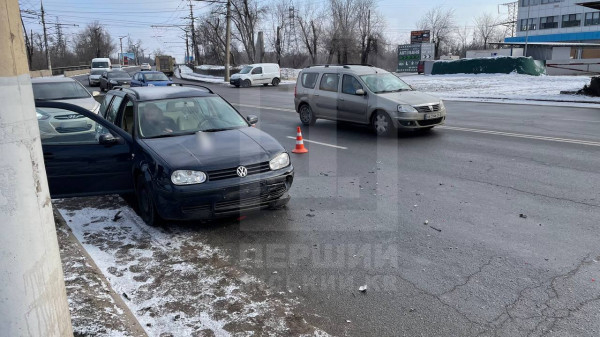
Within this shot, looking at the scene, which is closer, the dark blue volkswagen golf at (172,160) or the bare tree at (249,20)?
the dark blue volkswagen golf at (172,160)

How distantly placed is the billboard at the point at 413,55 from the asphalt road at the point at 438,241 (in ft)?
159

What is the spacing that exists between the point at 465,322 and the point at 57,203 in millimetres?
5595

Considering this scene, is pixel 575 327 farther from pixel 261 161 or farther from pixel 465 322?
pixel 261 161

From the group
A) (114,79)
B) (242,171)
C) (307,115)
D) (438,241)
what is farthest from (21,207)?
(114,79)

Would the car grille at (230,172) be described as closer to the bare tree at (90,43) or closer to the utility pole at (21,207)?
the utility pole at (21,207)

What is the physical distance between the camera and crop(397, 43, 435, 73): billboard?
5547 centimetres

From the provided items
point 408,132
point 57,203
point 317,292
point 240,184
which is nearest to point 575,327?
point 317,292

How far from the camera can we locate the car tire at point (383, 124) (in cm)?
1129

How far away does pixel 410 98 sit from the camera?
11484 millimetres

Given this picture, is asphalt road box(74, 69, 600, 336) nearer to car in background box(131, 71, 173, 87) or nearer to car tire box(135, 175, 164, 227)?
car tire box(135, 175, 164, 227)

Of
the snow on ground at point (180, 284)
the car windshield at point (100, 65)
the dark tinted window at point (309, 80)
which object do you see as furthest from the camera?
the car windshield at point (100, 65)

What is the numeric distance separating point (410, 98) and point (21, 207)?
10.3 meters

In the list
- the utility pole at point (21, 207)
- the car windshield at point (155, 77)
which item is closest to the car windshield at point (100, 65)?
the car windshield at point (155, 77)

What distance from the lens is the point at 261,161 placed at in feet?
17.9
